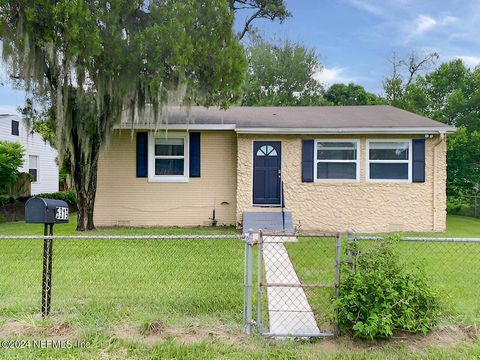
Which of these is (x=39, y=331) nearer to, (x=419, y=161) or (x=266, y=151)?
(x=266, y=151)

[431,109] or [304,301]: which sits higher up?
[431,109]

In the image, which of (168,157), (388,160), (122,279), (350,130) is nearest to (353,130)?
(350,130)

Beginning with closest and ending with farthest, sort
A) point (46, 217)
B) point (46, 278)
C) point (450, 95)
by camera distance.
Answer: point (46, 217), point (46, 278), point (450, 95)

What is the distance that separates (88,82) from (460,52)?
24.3 meters

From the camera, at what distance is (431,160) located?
1022cm

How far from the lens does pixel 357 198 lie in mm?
10320

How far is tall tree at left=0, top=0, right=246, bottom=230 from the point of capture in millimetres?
7852

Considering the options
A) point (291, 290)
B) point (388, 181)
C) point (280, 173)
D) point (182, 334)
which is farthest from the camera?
point (280, 173)

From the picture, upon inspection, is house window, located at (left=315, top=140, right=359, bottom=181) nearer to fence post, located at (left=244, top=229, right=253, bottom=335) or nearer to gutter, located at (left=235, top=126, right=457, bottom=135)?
gutter, located at (left=235, top=126, right=457, bottom=135)

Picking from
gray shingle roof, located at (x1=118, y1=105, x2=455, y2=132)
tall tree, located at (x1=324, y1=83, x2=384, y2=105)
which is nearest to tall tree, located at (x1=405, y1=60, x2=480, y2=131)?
tall tree, located at (x1=324, y1=83, x2=384, y2=105)

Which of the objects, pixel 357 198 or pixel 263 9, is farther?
Answer: pixel 263 9

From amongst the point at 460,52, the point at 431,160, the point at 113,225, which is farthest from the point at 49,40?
the point at 460,52

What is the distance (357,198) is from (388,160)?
1391mm

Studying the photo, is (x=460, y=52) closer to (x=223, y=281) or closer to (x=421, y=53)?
(x=421, y=53)
